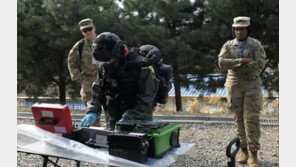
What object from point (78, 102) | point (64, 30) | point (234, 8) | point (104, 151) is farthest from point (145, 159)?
point (78, 102)

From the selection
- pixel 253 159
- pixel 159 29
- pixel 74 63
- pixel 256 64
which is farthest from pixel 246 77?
pixel 159 29

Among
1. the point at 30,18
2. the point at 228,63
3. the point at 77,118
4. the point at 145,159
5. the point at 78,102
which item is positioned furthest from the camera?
the point at 78,102

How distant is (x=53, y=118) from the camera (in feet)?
8.89

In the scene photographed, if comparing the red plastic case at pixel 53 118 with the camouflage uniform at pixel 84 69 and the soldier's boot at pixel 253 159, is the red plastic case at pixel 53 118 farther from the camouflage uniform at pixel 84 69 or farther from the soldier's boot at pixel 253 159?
the soldier's boot at pixel 253 159

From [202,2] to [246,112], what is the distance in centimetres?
675

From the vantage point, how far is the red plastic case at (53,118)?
104 inches

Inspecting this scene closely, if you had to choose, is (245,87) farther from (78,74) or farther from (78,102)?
(78,102)

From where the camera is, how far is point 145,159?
2314 mm

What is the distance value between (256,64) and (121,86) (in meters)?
1.66

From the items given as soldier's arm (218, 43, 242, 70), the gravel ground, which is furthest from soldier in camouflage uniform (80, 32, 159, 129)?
the gravel ground

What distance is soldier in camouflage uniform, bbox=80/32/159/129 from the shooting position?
276 centimetres

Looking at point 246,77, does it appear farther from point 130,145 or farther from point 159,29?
point 159,29

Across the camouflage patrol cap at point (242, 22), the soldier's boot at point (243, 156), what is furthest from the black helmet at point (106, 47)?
the soldier's boot at point (243, 156)

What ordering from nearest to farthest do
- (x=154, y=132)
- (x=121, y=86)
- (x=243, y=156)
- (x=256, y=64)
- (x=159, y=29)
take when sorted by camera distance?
(x=154, y=132) < (x=121, y=86) < (x=256, y=64) < (x=243, y=156) < (x=159, y=29)
